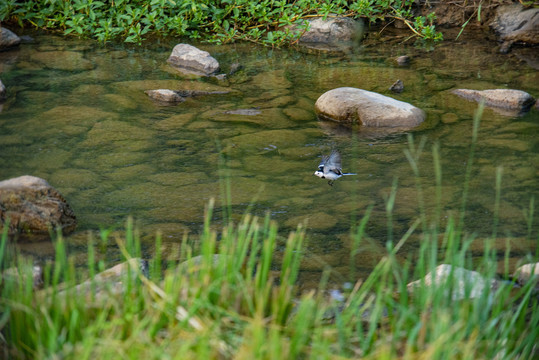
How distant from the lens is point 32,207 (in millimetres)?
3742

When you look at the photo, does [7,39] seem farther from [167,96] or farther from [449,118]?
[449,118]

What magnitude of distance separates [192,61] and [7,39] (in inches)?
86.0

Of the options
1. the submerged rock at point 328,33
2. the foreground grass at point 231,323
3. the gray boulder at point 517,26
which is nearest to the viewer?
the foreground grass at point 231,323

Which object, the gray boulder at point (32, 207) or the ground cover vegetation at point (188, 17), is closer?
the gray boulder at point (32, 207)

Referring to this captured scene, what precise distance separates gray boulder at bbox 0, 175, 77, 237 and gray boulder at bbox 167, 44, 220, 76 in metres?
3.45

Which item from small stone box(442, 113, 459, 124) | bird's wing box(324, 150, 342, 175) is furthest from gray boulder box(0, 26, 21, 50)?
small stone box(442, 113, 459, 124)

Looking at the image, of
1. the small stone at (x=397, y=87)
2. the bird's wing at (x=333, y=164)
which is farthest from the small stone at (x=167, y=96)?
the bird's wing at (x=333, y=164)

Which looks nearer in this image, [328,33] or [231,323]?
[231,323]

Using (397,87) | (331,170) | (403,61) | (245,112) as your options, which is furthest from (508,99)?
→ (331,170)

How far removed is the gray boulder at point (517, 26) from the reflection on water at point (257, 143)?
493 mm

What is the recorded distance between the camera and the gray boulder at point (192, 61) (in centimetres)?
707

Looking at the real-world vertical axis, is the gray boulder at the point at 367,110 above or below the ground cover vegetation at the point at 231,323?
below

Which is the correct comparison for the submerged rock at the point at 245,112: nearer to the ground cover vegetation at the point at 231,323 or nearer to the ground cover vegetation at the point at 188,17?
the ground cover vegetation at the point at 188,17

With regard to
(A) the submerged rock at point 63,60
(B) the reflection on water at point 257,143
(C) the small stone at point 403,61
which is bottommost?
(B) the reflection on water at point 257,143
